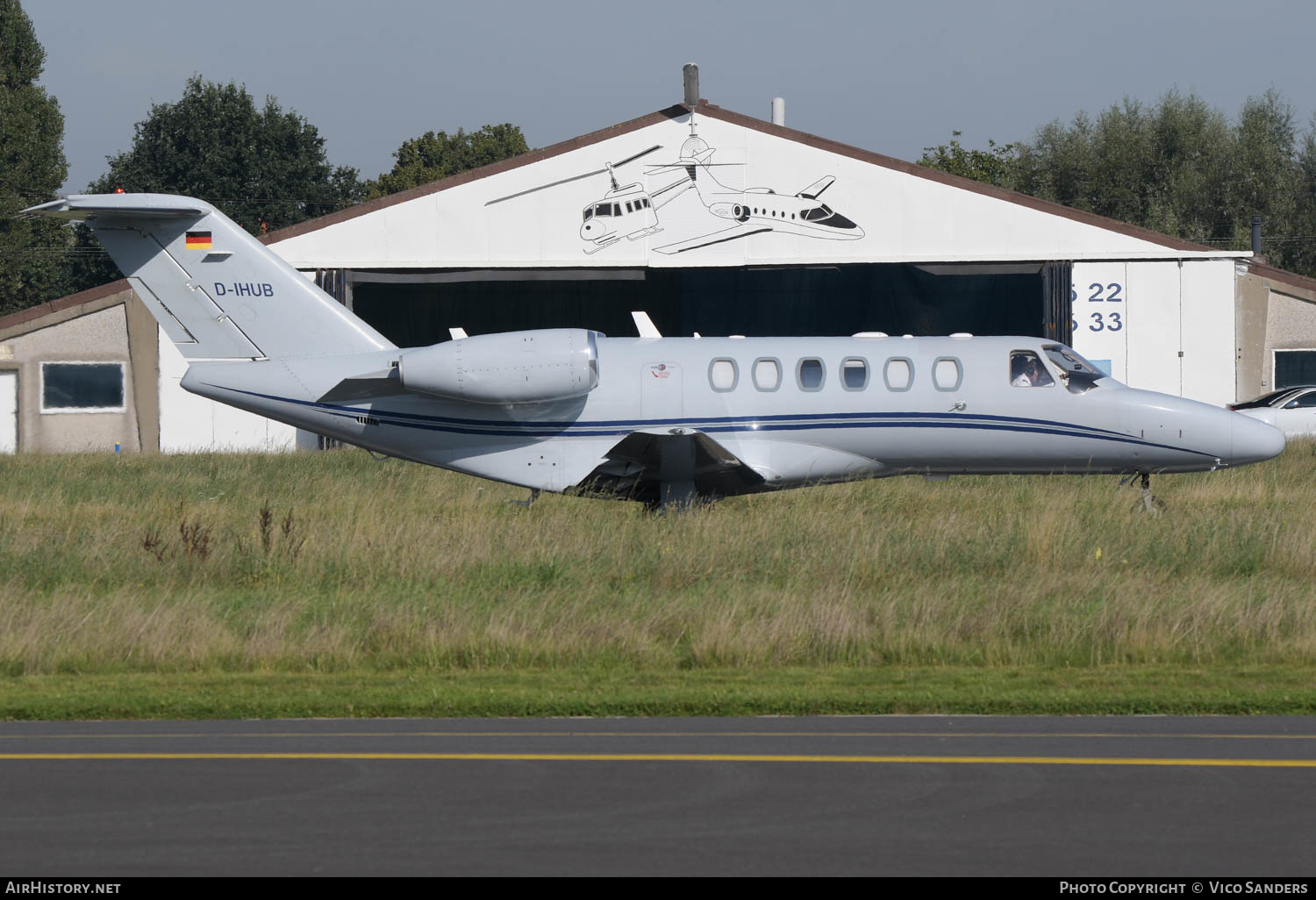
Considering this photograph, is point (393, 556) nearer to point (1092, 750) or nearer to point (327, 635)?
point (327, 635)

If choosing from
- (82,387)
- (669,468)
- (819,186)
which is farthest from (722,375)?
(82,387)

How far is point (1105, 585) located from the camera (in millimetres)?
13133

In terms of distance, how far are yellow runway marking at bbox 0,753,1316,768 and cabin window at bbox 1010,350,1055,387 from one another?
12.3m

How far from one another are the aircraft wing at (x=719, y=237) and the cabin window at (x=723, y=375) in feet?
51.5

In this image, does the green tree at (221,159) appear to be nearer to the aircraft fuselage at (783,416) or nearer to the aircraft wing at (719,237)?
the aircraft wing at (719,237)

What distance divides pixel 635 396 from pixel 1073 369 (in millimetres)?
5734

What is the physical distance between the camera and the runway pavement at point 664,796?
228 inches

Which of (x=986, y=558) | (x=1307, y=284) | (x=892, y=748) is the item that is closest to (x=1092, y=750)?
(x=892, y=748)

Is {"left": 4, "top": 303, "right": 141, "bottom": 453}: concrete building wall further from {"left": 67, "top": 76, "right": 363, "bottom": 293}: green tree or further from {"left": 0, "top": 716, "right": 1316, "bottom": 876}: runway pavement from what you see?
{"left": 67, "top": 76, "right": 363, "bottom": 293}: green tree

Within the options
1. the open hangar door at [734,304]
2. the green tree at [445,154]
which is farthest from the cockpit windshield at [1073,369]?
the green tree at [445,154]

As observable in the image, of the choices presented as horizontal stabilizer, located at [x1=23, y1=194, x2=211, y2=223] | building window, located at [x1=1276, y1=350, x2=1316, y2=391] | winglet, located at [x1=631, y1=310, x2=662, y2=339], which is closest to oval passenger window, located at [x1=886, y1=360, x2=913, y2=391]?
winglet, located at [x1=631, y1=310, x2=662, y2=339]

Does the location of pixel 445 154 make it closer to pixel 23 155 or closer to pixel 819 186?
pixel 23 155

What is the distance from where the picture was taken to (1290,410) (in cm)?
3275

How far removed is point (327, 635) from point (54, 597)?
306 cm
